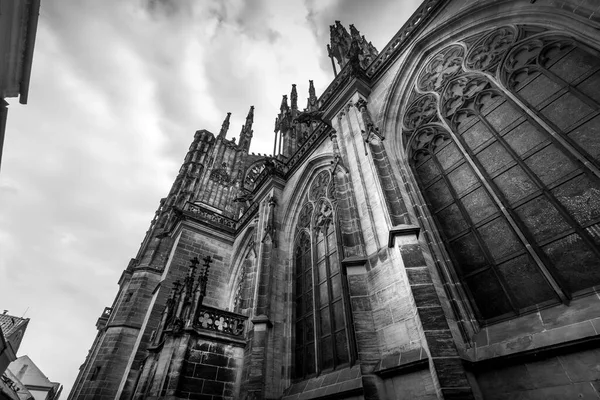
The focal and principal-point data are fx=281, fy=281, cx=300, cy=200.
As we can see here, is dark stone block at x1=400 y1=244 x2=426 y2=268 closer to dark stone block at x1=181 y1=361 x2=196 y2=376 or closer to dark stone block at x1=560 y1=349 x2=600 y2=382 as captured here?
dark stone block at x1=560 y1=349 x2=600 y2=382

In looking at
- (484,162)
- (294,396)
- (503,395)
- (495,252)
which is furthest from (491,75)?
(294,396)

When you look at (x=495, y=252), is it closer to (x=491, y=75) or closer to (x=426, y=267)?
(x=426, y=267)

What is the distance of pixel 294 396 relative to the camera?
5492 mm

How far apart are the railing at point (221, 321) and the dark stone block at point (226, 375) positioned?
80cm

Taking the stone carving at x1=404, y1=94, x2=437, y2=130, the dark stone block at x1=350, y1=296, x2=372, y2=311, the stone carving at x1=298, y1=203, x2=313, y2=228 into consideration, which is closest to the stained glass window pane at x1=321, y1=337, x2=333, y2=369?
the dark stone block at x1=350, y1=296, x2=372, y2=311

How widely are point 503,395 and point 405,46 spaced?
7.71 m

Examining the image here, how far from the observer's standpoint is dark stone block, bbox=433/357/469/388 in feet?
9.61

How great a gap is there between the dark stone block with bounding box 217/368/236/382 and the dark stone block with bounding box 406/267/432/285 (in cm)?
495

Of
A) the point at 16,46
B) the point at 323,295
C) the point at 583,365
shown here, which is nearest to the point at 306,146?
the point at 323,295

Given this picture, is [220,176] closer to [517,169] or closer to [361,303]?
[361,303]

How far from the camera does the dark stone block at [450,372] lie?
2928 millimetres

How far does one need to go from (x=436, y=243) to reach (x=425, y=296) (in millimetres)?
1414

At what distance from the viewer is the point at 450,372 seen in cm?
301

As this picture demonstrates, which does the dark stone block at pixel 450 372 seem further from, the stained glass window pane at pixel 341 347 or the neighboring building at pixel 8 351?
the neighboring building at pixel 8 351
